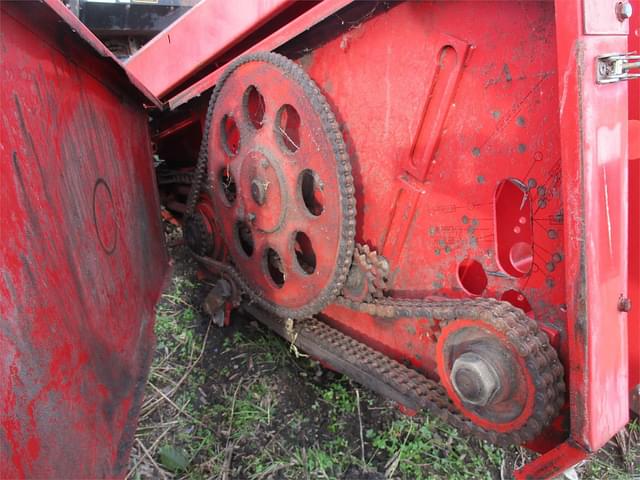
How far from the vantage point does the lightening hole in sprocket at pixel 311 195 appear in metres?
2.14

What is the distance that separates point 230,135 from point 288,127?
502 millimetres

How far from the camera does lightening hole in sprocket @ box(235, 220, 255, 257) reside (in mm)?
2541

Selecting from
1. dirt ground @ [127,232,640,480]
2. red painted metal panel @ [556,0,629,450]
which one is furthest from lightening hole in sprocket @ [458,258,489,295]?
dirt ground @ [127,232,640,480]

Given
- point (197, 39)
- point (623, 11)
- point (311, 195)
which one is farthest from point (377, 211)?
point (197, 39)

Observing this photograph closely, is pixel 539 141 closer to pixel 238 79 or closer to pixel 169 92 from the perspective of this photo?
pixel 238 79

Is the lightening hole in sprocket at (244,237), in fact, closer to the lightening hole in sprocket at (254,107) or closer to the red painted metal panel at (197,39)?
the lightening hole in sprocket at (254,107)

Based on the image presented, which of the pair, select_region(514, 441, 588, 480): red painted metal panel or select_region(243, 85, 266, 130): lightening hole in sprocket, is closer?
select_region(514, 441, 588, 480): red painted metal panel

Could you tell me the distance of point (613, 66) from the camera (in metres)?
1.24

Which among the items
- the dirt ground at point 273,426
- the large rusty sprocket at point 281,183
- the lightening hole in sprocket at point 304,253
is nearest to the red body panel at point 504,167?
the large rusty sprocket at point 281,183

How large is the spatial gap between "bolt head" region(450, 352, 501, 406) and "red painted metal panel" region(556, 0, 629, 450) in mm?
204

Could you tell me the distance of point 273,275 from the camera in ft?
8.60

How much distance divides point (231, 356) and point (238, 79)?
1413 millimetres

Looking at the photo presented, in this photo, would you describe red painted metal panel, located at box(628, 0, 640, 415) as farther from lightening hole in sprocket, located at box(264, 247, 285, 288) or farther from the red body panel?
lightening hole in sprocket, located at box(264, 247, 285, 288)

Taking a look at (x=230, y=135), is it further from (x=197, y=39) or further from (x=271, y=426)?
(x=271, y=426)
